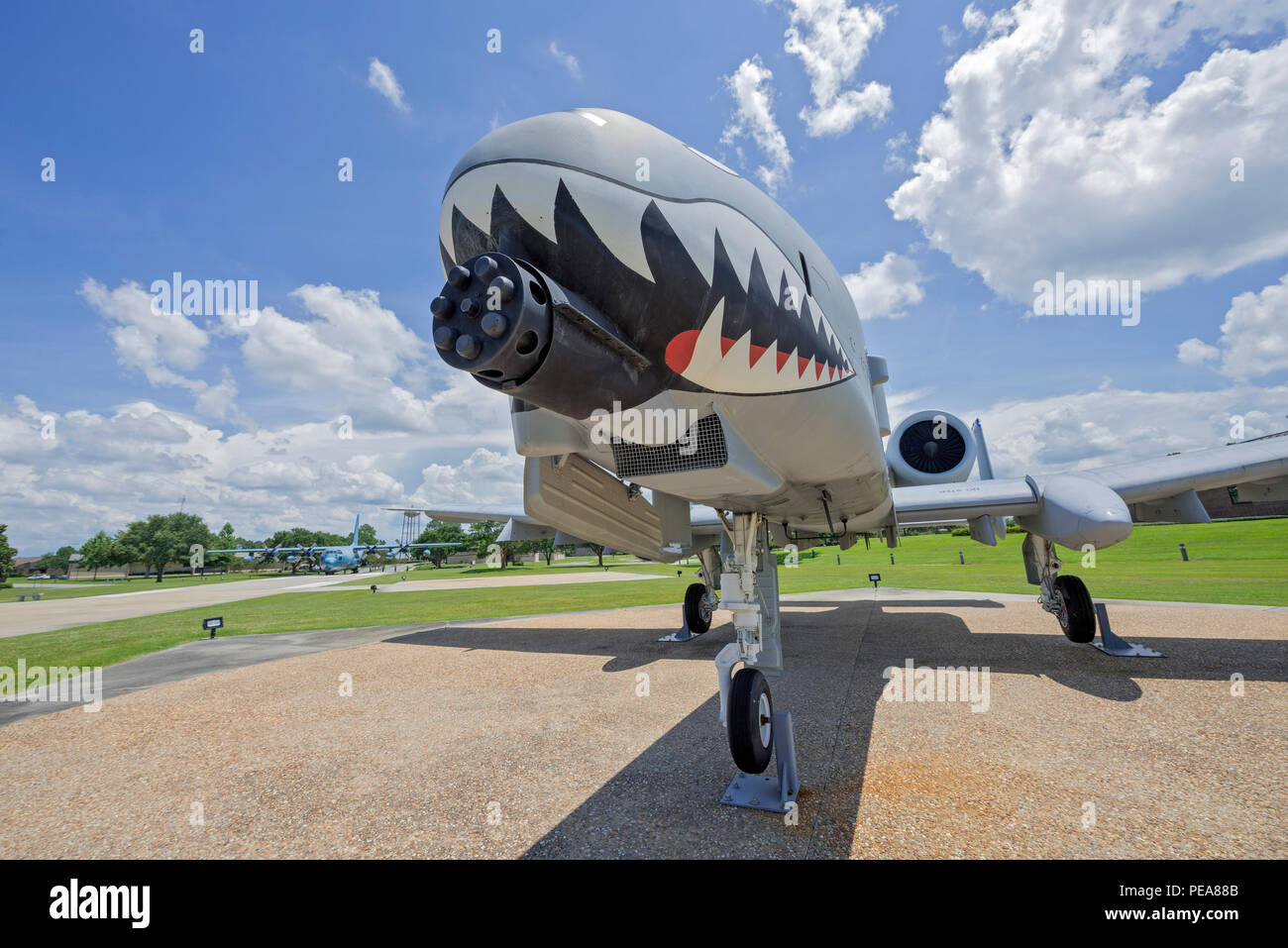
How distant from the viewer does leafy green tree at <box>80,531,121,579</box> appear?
8712 cm

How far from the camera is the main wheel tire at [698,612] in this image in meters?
11.1

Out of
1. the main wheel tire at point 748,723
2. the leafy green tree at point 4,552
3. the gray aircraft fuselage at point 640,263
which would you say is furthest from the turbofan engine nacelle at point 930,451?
the leafy green tree at point 4,552

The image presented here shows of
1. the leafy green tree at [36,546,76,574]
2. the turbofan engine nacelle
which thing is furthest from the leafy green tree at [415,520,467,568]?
the turbofan engine nacelle

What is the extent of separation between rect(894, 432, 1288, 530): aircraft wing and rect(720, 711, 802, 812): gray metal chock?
6.07 meters

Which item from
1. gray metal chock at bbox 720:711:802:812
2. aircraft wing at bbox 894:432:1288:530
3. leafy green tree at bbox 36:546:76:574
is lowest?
leafy green tree at bbox 36:546:76:574

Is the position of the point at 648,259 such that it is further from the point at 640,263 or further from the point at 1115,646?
the point at 1115,646

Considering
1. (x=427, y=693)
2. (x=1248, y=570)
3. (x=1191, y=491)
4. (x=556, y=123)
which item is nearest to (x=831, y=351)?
(x=556, y=123)

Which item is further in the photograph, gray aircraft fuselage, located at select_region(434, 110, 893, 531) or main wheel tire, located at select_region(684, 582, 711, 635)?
main wheel tire, located at select_region(684, 582, 711, 635)

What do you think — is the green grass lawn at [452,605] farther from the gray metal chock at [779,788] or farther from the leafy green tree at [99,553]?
the leafy green tree at [99,553]

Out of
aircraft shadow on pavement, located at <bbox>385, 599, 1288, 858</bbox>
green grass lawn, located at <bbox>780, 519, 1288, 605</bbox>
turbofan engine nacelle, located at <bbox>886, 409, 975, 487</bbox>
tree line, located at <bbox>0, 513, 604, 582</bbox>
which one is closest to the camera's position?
aircraft shadow on pavement, located at <bbox>385, 599, 1288, 858</bbox>

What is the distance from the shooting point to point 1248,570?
20.4 m

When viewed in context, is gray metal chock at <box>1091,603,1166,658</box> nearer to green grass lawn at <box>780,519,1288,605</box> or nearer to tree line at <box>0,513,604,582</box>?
green grass lawn at <box>780,519,1288,605</box>
